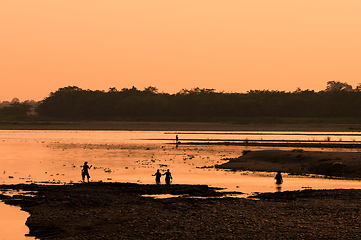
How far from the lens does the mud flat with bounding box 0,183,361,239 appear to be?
19.7 m

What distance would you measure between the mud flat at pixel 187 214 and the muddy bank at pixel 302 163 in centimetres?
1384

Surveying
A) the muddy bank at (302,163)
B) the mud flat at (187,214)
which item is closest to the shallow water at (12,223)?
the mud flat at (187,214)

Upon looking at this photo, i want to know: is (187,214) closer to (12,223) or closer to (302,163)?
(12,223)

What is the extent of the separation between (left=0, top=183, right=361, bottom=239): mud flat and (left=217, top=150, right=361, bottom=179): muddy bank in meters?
13.8

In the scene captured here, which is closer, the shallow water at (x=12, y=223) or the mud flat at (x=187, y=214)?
the mud flat at (x=187, y=214)

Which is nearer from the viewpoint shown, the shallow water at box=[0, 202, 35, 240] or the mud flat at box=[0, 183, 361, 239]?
the mud flat at box=[0, 183, 361, 239]

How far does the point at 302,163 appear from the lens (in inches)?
1914

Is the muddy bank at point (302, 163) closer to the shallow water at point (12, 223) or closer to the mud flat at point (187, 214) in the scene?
the mud flat at point (187, 214)

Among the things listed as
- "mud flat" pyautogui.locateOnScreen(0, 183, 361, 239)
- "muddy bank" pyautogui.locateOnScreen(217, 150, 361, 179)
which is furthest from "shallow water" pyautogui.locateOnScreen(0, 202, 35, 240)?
"muddy bank" pyautogui.locateOnScreen(217, 150, 361, 179)

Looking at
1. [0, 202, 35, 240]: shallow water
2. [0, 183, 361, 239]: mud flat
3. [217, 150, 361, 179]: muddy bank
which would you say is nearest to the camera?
[0, 183, 361, 239]: mud flat

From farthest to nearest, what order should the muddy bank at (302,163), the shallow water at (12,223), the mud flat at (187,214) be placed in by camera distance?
the muddy bank at (302,163) < the shallow water at (12,223) < the mud flat at (187,214)

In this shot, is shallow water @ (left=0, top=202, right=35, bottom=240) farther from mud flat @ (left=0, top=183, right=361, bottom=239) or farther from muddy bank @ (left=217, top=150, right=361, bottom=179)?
muddy bank @ (left=217, top=150, right=361, bottom=179)

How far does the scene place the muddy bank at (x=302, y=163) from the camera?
4419 centimetres

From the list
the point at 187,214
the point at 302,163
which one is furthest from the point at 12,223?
the point at 302,163
